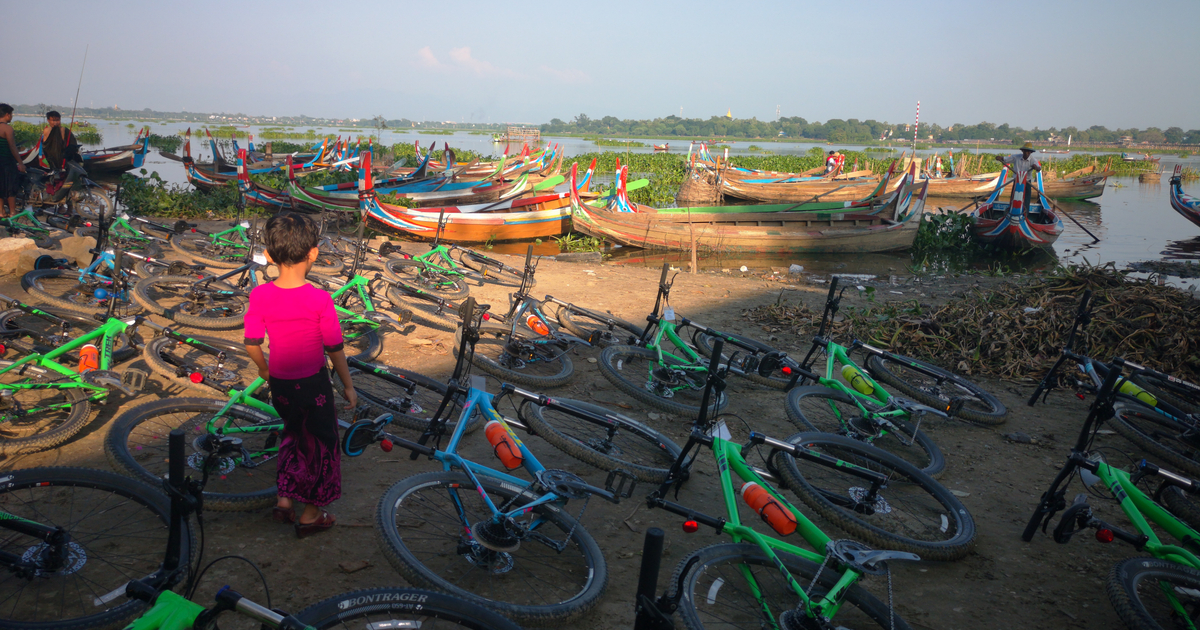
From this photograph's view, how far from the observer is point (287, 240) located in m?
2.69

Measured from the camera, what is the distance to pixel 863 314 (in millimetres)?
7605

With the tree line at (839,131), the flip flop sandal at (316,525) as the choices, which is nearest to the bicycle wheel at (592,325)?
the flip flop sandal at (316,525)

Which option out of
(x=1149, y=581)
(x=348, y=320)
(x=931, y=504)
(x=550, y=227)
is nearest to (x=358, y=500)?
(x=348, y=320)

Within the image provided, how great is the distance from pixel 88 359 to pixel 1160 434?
7305mm

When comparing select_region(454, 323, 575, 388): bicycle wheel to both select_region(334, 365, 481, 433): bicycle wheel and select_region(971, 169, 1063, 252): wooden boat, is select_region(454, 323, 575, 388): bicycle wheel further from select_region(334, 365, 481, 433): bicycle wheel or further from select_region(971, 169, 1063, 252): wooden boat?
select_region(971, 169, 1063, 252): wooden boat

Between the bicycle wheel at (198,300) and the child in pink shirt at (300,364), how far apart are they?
3104mm

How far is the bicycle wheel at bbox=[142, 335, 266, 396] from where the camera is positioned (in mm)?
3959

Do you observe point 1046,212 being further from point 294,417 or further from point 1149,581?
point 294,417

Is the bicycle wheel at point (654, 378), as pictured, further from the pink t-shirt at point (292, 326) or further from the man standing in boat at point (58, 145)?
the man standing in boat at point (58, 145)

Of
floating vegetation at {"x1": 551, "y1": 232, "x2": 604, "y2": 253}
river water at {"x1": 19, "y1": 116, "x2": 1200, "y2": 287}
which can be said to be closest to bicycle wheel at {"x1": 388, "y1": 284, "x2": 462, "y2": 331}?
river water at {"x1": 19, "y1": 116, "x2": 1200, "y2": 287}

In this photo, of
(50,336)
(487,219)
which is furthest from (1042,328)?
(487,219)

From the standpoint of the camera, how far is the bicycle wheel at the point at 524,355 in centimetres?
503

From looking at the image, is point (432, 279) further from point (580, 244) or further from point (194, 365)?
point (580, 244)

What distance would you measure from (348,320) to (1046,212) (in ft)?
54.6
